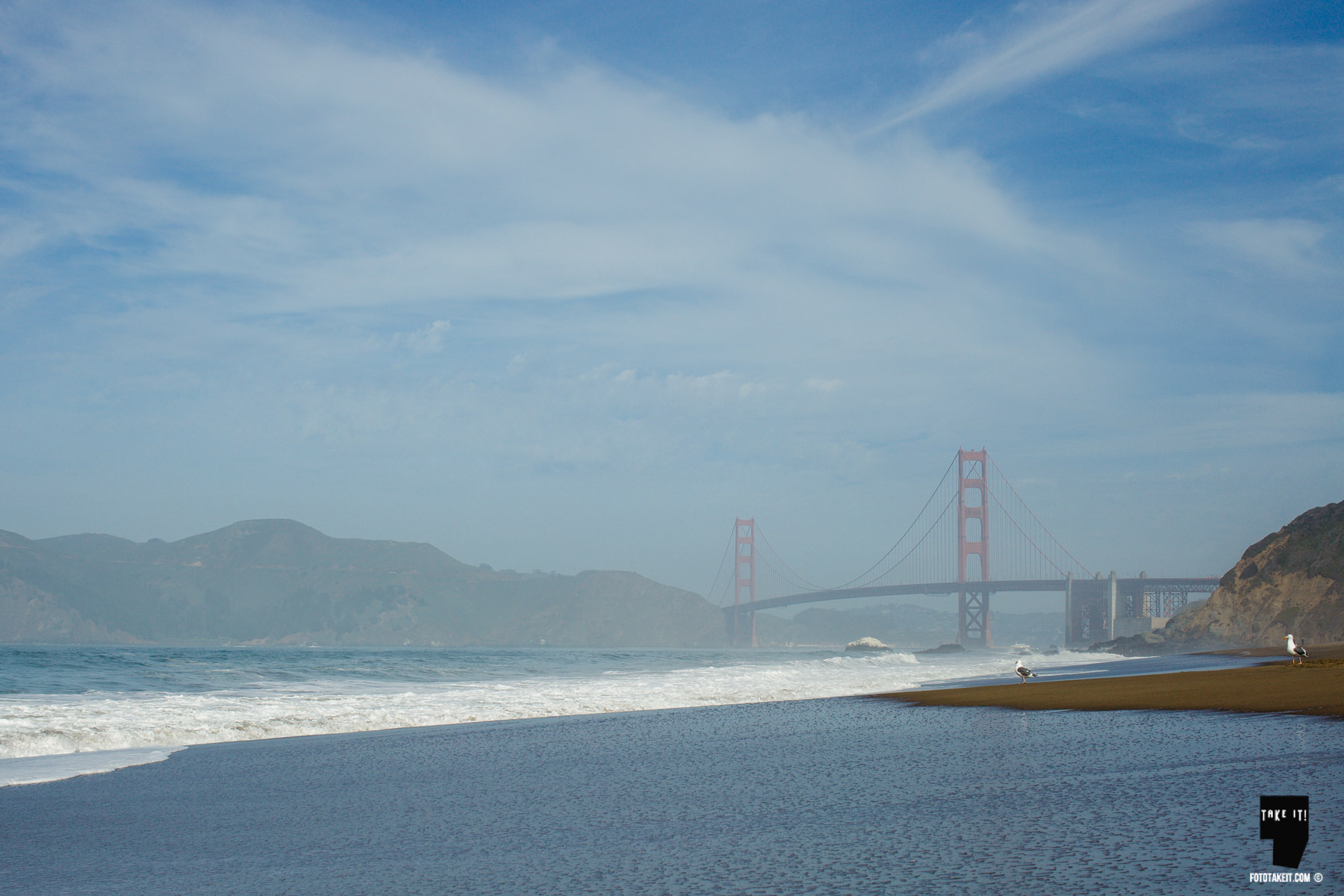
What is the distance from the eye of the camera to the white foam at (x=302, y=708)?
365 inches

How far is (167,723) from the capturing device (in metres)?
10.5

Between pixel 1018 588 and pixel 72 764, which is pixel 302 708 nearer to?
pixel 72 764

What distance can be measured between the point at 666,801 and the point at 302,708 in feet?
28.4

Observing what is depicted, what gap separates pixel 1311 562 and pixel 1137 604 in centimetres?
2553

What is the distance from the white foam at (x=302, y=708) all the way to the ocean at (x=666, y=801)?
8 centimetres

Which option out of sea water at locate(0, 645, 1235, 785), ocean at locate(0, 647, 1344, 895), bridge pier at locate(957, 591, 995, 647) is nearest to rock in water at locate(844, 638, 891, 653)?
bridge pier at locate(957, 591, 995, 647)

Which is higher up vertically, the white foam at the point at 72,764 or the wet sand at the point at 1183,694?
the wet sand at the point at 1183,694

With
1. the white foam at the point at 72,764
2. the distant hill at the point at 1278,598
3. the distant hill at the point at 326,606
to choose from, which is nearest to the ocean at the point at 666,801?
the white foam at the point at 72,764

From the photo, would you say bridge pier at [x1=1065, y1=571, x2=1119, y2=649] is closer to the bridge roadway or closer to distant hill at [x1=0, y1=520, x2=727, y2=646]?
the bridge roadway

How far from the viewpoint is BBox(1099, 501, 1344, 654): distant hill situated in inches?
1651

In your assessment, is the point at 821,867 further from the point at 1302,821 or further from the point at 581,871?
the point at 1302,821

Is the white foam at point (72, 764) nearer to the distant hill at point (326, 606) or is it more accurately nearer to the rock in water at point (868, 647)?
the rock in water at point (868, 647)

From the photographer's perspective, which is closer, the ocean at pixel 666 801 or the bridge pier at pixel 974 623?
the ocean at pixel 666 801

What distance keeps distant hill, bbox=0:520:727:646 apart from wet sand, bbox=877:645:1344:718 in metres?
105
